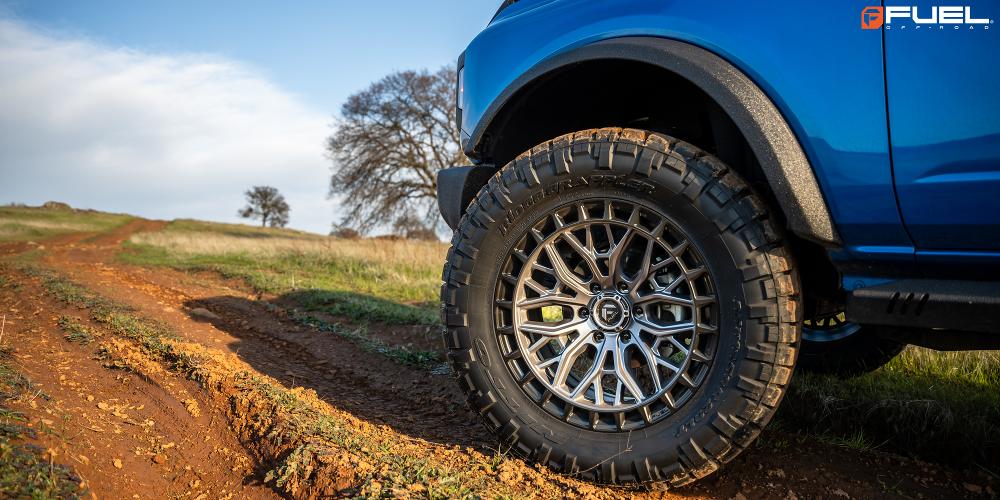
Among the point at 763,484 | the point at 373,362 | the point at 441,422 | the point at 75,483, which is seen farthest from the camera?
the point at 373,362

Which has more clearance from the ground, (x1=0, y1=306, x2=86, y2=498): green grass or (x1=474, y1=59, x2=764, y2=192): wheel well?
(x1=474, y1=59, x2=764, y2=192): wheel well

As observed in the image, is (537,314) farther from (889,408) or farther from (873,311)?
(889,408)

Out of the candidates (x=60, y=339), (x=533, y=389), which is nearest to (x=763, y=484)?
(x=533, y=389)

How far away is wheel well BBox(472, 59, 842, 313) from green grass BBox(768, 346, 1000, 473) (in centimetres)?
72

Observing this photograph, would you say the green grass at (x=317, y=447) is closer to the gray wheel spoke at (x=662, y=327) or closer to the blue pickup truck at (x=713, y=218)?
the blue pickup truck at (x=713, y=218)

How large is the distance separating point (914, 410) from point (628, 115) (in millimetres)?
1961

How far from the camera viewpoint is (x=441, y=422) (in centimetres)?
292

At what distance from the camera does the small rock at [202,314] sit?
17.7ft

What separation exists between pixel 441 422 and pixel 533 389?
889 millimetres

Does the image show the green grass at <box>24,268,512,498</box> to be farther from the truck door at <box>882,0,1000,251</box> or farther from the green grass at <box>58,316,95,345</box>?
the truck door at <box>882,0,1000,251</box>

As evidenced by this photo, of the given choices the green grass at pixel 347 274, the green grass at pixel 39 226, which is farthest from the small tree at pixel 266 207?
the green grass at pixel 347 274

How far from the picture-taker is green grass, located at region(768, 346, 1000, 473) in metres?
2.50

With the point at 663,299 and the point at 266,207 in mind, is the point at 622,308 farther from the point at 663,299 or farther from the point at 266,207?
the point at 266,207
